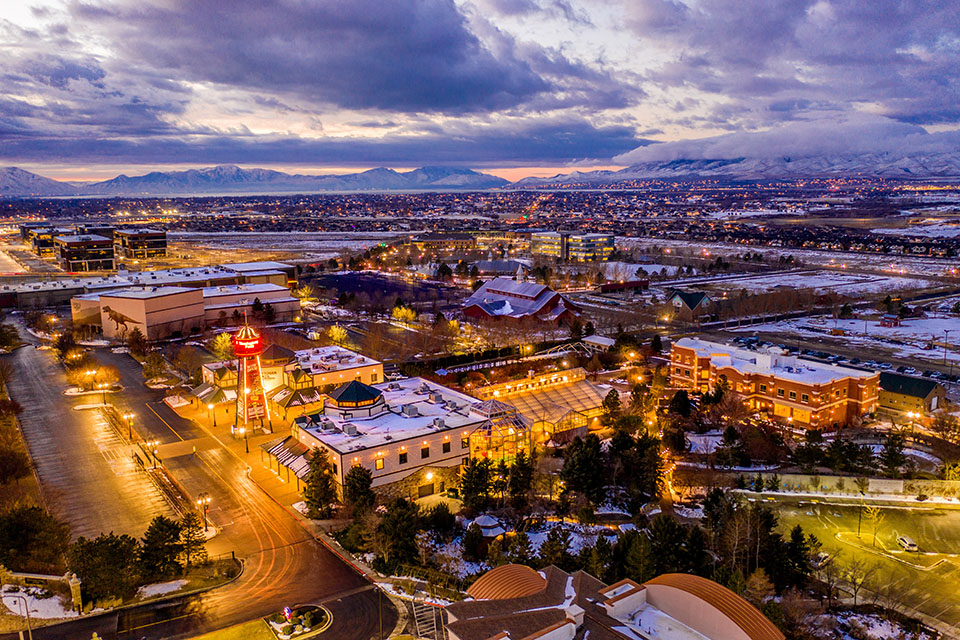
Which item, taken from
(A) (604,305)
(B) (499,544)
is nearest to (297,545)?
(B) (499,544)

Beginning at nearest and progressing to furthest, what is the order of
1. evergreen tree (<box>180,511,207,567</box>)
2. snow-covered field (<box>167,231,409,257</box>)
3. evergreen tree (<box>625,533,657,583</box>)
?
evergreen tree (<box>625,533,657,583</box>), evergreen tree (<box>180,511,207,567</box>), snow-covered field (<box>167,231,409,257</box>)

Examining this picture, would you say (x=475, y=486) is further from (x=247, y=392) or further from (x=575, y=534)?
(x=247, y=392)

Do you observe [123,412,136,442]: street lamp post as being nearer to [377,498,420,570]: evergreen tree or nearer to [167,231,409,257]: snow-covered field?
[377,498,420,570]: evergreen tree

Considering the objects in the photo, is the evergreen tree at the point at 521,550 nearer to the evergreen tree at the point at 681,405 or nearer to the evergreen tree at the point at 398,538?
the evergreen tree at the point at 398,538

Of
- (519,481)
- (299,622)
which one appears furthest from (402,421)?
(299,622)

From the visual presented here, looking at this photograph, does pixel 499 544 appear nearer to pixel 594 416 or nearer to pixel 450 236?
pixel 594 416

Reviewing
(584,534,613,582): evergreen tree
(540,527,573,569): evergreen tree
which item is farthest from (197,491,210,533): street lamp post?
(584,534,613,582): evergreen tree

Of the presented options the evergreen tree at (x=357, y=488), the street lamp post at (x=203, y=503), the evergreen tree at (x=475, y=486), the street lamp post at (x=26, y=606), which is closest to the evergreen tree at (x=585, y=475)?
the evergreen tree at (x=475, y=486)
